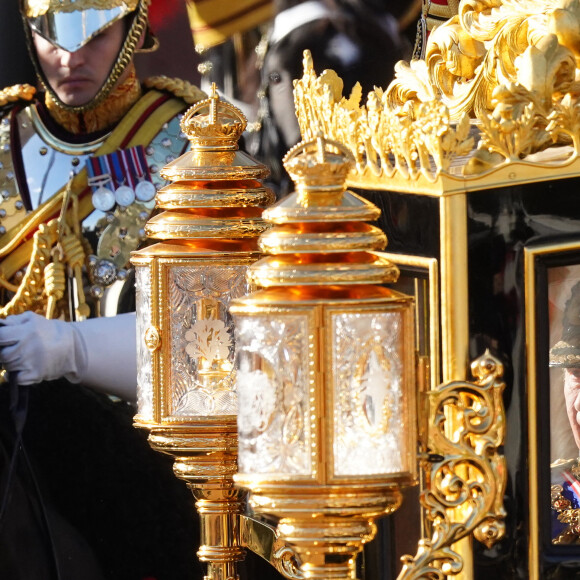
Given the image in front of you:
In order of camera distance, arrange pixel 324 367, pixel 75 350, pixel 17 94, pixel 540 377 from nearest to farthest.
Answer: pixel 324 367
pixel 540 377
pixel 75 350
pixel 17 94

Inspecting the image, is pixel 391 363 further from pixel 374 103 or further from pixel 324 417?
pixel 374 103

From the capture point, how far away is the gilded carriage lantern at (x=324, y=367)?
1689 mm

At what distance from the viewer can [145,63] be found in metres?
5.01

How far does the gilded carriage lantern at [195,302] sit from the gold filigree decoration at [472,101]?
14 centimetres

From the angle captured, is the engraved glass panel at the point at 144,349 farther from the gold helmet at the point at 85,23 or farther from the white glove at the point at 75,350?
the gold helmet at the point at 85,23

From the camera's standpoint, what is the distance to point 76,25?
3.61 meters

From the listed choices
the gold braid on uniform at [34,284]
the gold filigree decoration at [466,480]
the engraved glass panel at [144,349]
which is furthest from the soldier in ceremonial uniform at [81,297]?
the gold filigree decoration at [466,480]

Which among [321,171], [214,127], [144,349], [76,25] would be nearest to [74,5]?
[76,25]

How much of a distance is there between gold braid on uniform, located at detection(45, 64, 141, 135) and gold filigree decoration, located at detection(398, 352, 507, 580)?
1.98 m

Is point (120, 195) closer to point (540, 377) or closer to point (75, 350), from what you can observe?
point (75, 350)

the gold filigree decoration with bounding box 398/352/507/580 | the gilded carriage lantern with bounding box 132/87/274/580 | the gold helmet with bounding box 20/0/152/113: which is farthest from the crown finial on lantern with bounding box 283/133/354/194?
the gold helmet with bounding box 20/0/152/113

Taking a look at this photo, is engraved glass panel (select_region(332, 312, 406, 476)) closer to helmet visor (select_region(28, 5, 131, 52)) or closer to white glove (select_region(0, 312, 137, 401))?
white glove (select_region(0, 312, 137, 401))

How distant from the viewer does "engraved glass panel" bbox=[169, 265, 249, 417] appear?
2045 millimetres

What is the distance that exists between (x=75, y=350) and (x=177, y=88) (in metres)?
0.63
